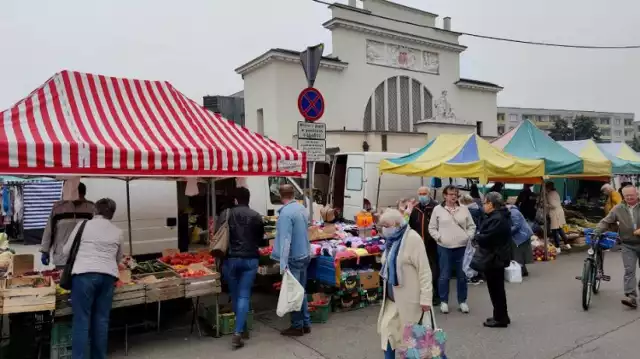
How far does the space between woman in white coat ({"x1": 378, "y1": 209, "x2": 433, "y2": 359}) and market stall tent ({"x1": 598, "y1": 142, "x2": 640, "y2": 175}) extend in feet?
39.3

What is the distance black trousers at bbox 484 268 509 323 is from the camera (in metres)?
6.06

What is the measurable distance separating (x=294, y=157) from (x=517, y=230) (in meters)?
4.96

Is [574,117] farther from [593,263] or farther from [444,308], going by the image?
[444,308]

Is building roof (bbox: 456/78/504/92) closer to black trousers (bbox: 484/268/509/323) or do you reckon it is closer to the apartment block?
black trousers (bbox: 484/268/509/323)

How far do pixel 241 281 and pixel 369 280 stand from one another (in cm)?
→ 238

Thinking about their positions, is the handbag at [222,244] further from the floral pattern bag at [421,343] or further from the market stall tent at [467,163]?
the market stall tent at [467,163]

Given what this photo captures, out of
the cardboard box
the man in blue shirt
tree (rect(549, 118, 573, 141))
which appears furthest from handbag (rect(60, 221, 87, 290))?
tree (rect(549, 118, 573, 141))

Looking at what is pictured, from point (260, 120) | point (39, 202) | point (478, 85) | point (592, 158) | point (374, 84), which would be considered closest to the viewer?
point (592, 158)

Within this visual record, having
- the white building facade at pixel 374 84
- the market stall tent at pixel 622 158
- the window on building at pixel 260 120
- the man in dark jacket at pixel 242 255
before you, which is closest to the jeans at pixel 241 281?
the man in dark jacket at pixel 242 255

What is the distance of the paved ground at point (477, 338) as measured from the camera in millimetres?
5293

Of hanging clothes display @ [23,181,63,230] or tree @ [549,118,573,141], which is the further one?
tree @ [549,118,573,141]

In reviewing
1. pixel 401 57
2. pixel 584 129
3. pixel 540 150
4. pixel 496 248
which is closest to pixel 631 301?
pixel 496 248

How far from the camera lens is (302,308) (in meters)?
5.96

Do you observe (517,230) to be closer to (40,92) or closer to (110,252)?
(110,252)
